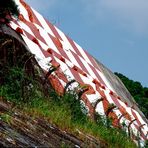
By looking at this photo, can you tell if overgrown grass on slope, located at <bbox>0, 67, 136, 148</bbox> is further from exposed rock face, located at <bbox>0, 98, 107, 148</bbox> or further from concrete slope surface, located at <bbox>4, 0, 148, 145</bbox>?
concrete slope surface, located at <bbox>4, 0, 148, 145</bbox>

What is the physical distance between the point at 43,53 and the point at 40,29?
2.45 meters

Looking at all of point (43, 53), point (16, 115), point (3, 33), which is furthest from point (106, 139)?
point (43, 53)

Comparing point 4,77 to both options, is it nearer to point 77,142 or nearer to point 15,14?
point 15,14

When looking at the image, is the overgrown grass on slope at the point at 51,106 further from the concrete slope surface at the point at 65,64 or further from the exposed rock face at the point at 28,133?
the concrete slope surface at the point at 65,64

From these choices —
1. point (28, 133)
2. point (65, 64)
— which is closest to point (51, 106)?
point (28, 133)

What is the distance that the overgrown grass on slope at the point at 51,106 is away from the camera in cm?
736

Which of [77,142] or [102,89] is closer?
[77,142]

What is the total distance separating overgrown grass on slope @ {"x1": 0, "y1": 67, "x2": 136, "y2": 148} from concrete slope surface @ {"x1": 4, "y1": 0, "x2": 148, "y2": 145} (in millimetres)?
1071

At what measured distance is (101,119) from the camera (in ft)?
38.2

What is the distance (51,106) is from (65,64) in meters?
6.16

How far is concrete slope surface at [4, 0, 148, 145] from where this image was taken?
39.7 feet

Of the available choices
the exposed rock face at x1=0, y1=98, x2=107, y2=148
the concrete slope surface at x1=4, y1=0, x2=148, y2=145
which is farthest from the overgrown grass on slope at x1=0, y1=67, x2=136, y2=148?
the concrete slope surface at x1=4, y1=0, x2=148, y2=145

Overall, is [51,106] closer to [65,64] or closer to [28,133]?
[28,133]

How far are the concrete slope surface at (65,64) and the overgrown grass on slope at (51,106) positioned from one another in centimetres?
107
